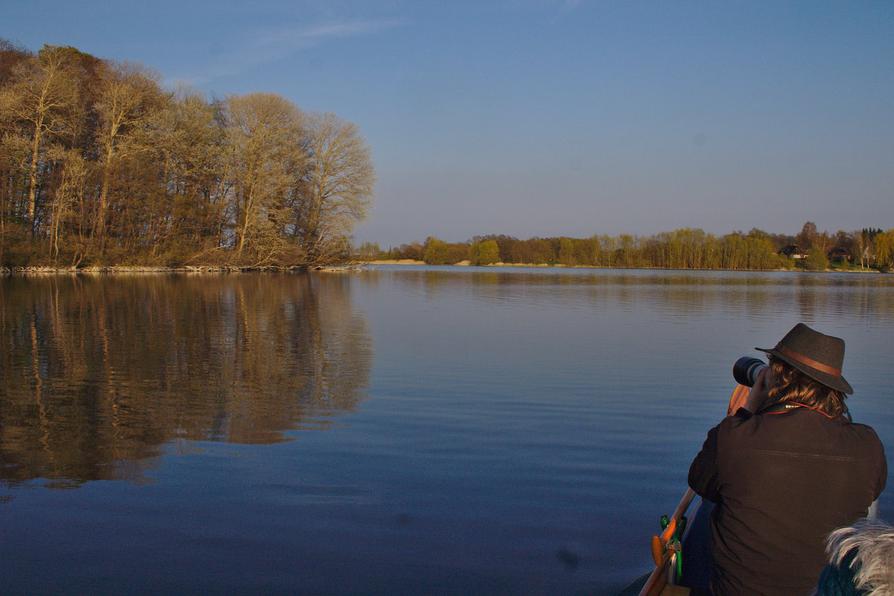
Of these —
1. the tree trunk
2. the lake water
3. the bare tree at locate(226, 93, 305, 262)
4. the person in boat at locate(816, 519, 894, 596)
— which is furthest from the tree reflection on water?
the bare tree at locate(226, 93, 305, 262)

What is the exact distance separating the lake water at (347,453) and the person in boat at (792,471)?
190cm

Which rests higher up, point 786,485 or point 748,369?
point 748,369

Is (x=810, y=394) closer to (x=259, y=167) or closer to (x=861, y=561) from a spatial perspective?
(x=861, y=561)

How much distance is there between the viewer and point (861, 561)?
55.8 inches

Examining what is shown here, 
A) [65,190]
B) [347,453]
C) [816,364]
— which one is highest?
[65,190]

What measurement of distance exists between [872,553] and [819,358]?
131 cm

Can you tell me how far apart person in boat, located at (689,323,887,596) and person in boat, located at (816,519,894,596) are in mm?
1023

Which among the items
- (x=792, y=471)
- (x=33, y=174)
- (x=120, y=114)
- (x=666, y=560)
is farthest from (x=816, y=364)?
(x=120, y=114)

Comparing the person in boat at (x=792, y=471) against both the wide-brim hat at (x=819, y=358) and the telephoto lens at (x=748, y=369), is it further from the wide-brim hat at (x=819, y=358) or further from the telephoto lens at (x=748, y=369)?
the telephoto lens at (x=748, y=369)

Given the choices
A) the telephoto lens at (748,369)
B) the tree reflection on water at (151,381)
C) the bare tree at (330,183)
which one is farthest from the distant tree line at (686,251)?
the telephoto lens at (748,369)

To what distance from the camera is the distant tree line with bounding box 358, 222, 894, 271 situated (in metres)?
103

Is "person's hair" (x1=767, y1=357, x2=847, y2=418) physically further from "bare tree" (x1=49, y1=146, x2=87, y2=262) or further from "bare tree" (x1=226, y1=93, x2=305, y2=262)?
"bare tree" (x1=226, y1=93, x2=305, y2=262)

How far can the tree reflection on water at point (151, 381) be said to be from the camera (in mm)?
7051

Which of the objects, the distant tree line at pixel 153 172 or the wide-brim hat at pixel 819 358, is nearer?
the wide-brim hat at pixel 819 358
